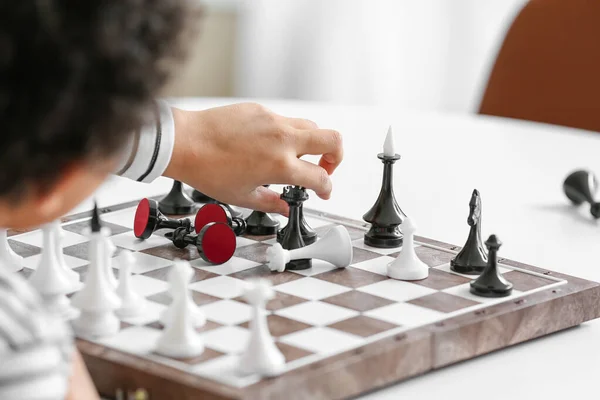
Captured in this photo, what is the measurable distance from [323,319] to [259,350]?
187 mm

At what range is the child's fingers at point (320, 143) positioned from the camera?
154 cm

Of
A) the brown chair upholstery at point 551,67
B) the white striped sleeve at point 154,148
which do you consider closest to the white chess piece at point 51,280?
the white striped sleeve at point 154,148

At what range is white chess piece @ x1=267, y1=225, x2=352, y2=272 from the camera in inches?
52.9

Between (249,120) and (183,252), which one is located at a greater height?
(249,120)

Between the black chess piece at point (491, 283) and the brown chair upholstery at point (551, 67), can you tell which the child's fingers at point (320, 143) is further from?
the brown chair upholstery at point (551, 67)

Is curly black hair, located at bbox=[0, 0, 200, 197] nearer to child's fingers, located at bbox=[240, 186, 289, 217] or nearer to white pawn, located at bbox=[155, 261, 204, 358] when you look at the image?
white pawn, located at bbox=[155, 261, 204, 358]

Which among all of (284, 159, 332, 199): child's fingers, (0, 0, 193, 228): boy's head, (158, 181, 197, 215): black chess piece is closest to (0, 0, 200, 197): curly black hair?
(0, 0, 193, 228): boy's head

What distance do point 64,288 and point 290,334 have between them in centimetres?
30

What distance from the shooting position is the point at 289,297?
4.07 feet

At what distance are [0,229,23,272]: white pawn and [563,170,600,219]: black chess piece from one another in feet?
3.15

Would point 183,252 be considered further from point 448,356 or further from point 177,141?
point 448,356

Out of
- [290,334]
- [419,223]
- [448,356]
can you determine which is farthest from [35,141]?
[419,223]

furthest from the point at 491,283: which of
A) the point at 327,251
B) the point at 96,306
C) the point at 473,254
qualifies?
the point at 96,306

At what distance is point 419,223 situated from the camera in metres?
1.70
